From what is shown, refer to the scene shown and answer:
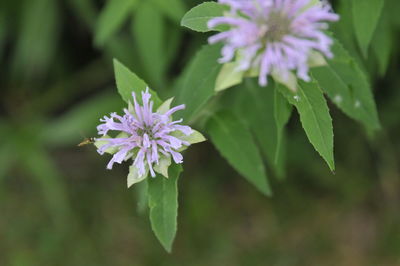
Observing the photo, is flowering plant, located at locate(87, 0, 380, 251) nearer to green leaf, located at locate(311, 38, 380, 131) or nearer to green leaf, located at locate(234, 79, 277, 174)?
green leaf, located at locate(311, 38, 380, 131)

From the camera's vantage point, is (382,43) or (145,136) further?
(382,43)

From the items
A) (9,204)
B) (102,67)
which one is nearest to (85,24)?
(102,67)

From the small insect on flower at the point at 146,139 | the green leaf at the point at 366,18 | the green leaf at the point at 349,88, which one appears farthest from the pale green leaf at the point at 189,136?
the green leaf at the point at 366,18

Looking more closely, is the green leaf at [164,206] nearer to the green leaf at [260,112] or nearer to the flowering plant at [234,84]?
the flowering plant at [234,84]

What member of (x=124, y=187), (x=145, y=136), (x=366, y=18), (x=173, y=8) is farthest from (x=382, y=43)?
(x=124, y=187)

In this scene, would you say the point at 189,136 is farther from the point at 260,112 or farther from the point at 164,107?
the point at 260,112

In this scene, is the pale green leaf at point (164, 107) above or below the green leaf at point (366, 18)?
above
